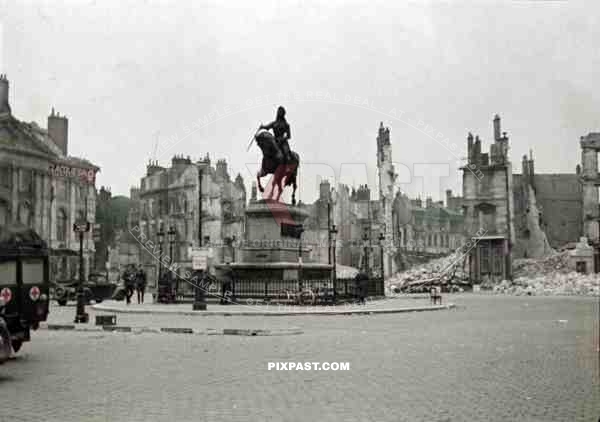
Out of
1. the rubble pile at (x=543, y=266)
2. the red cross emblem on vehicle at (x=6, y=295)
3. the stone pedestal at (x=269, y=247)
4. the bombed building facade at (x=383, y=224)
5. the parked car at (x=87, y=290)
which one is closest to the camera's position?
the red cross emblem on vehicle at (x=6, y=295)

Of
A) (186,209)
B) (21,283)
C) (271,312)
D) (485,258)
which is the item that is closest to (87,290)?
(271,312)

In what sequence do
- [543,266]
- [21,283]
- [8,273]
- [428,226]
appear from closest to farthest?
1. [8,273]
2. [21,283]
3. [543,266]
4. [428,226]

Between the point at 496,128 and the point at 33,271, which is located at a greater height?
the point at 496,128

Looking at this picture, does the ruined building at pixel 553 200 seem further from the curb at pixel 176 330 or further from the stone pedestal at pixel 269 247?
the curb at pixel 176 330

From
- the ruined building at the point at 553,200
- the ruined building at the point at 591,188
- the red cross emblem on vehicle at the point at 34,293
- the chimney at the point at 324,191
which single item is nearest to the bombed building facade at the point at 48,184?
the chimney at the point at 324,191

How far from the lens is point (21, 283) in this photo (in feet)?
37.4

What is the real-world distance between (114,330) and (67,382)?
8.11m

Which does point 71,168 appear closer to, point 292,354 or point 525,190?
point 525,190

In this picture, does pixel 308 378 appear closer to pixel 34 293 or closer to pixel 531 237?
pixel 34 293

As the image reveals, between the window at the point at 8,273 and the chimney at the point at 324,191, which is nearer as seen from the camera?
the window at the point at 8,273

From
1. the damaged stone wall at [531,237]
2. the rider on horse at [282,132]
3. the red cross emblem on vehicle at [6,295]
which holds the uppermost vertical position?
the rider on horse at [282,132]

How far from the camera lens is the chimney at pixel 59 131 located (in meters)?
55.6

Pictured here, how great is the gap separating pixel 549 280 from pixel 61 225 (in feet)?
124

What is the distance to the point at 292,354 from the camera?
1161 centimetres
